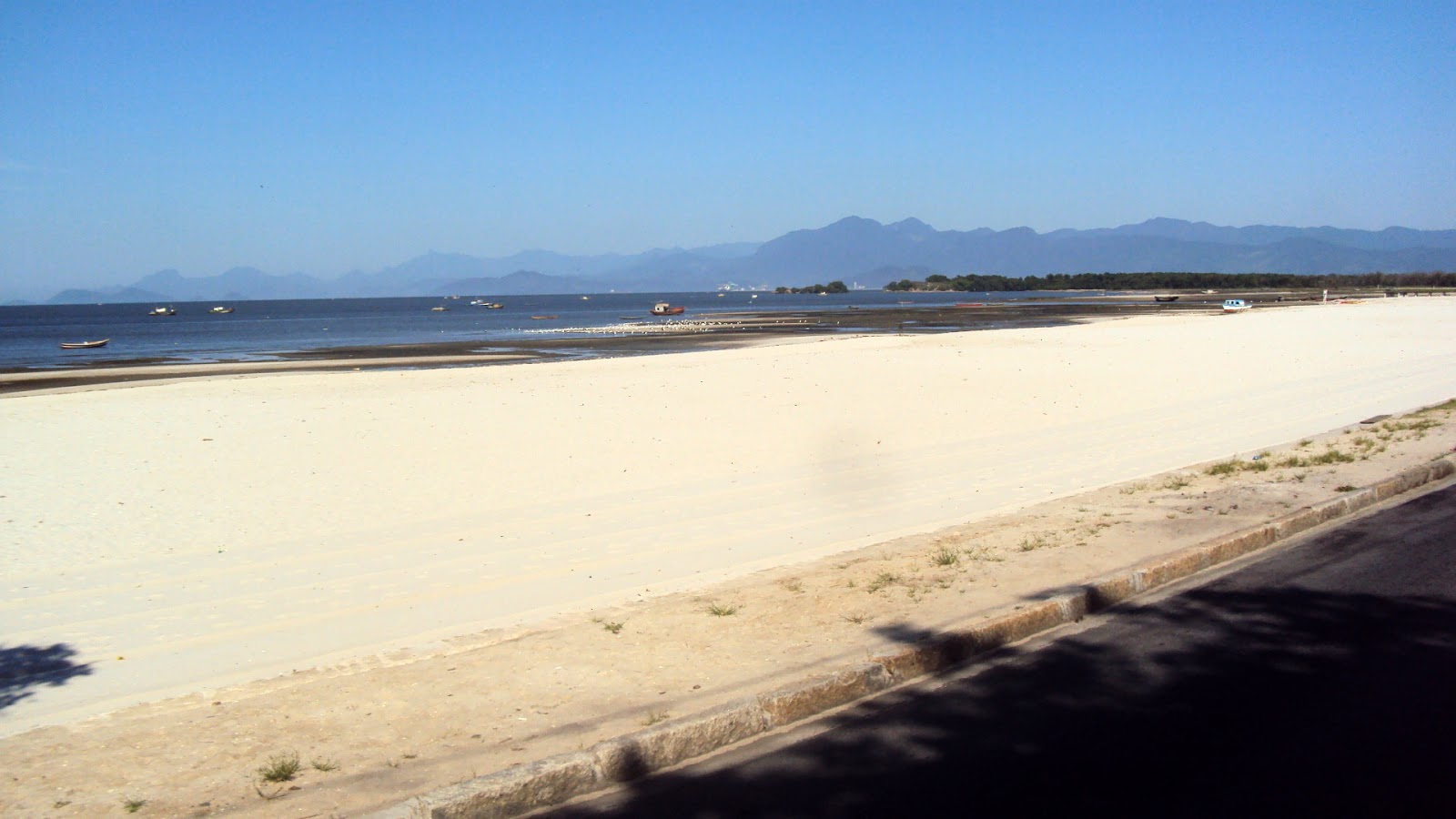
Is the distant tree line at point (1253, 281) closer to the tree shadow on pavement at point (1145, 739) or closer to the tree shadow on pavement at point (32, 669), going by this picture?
the tree shadow on pavement at point (1145, 739)

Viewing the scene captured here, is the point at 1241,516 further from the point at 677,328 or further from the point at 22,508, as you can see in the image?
the point at 677,328

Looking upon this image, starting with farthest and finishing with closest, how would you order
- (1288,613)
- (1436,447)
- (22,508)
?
(1436,447) → (22,508) → (1288,613)

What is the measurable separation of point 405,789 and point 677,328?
6444 centimetres

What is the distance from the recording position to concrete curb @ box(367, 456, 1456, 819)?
4988 mm

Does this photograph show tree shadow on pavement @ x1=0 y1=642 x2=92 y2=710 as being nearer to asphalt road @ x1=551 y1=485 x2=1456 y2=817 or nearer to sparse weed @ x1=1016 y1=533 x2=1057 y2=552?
asphalt road @ x1=551 y1=485 x2=1456 y2=817

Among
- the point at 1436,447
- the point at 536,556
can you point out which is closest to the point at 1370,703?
the point at 536,556

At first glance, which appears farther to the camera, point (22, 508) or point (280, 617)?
point (22, 508)

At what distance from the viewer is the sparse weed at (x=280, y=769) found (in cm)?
506

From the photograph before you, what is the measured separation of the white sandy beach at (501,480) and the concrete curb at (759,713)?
105 inches

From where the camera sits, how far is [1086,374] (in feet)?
83.0

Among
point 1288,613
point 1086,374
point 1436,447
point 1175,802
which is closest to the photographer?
point 1175,802

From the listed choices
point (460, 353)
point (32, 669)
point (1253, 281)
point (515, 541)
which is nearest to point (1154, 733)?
point (515, 541)

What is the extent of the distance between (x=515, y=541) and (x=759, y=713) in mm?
5332

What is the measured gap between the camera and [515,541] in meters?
10.7
